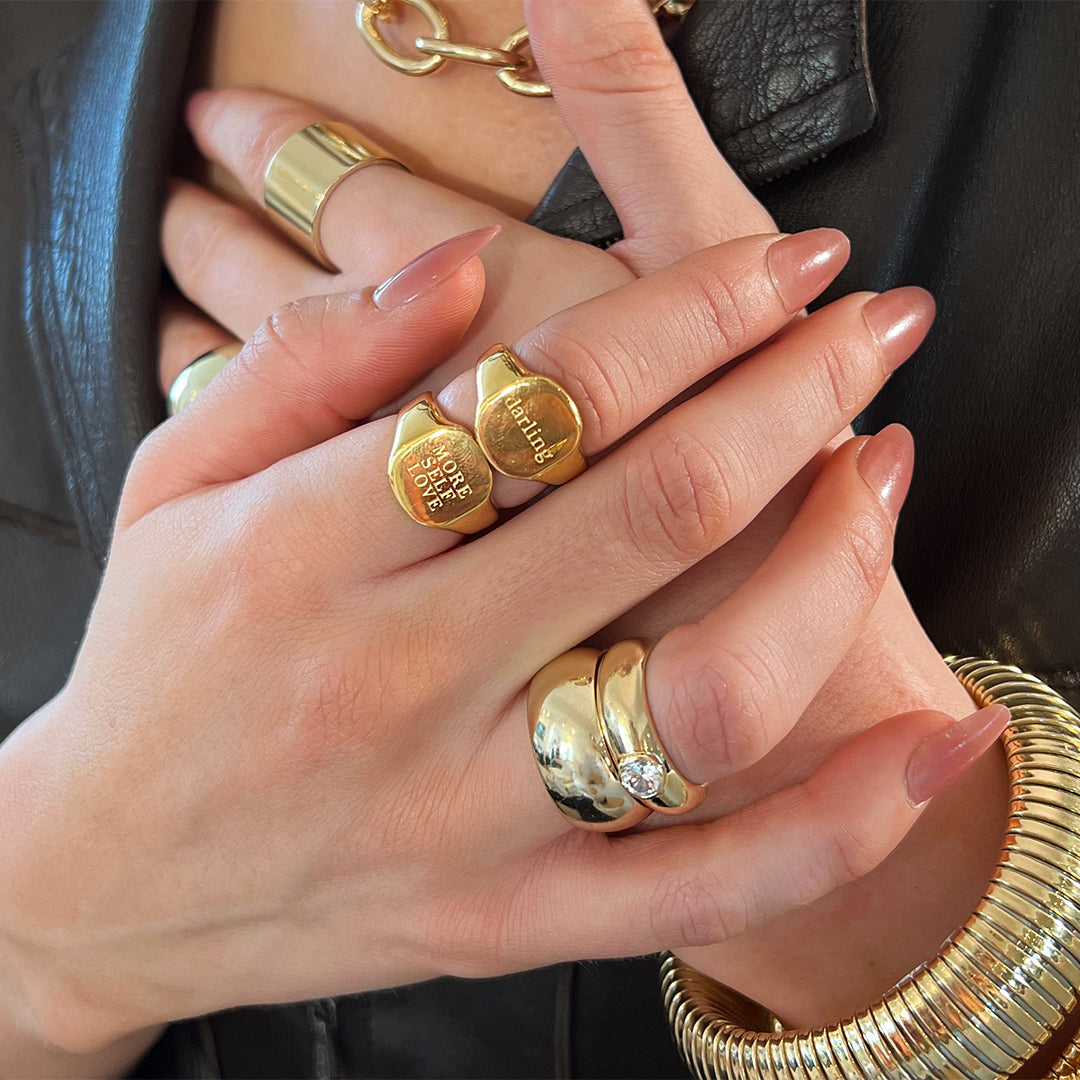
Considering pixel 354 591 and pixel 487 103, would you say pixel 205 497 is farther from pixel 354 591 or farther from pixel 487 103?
pixel 487 103

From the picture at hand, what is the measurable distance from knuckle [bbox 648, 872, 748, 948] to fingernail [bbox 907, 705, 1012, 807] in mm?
127

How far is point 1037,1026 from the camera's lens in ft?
1.91

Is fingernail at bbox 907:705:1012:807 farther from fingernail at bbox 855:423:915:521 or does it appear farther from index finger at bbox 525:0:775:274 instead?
index finger at bbox 525:0:775:274

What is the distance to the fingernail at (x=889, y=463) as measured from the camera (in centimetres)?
63

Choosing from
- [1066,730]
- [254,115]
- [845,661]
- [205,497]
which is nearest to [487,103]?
[254,115]

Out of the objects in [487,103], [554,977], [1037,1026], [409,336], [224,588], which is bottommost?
[554,977]

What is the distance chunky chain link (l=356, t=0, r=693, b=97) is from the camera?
0.74m

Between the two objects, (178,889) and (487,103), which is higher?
(487,103)

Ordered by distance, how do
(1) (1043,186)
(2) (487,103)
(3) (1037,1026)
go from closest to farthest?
(3) (1037,1026), (1) (1043,186), (2) (487,103)

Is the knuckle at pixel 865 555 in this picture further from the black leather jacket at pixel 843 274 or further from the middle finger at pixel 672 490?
the black leather jacket at pixel 843 274

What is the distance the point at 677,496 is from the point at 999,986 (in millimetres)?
342

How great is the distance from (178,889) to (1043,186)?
0.80 meters

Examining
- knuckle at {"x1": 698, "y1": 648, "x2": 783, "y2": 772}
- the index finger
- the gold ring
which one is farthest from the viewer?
the gold ring

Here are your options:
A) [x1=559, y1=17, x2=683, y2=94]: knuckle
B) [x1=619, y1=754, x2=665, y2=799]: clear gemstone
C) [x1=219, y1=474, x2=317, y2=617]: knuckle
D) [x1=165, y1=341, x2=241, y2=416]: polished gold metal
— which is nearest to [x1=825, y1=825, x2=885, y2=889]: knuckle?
[x1=619, y1=754, x2=665, y2=799]: clear gemstone
